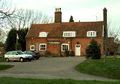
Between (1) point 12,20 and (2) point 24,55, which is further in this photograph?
(2) point 24,55

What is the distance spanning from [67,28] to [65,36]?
98.8 inches

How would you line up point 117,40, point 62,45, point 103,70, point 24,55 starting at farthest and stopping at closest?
point 62,45 < point 117,40 < point 24,55 < point 103,70

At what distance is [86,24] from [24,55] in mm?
23117

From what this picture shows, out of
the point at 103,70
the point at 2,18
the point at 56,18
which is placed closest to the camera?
the point at 103,70

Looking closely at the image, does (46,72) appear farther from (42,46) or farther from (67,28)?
(67,28)

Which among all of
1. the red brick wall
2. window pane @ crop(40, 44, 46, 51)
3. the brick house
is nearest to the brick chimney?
the brick house

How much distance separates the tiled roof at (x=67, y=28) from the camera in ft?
243

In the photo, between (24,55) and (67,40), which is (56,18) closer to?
(67,40)

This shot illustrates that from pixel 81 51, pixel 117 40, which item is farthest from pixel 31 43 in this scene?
pixel 117 40

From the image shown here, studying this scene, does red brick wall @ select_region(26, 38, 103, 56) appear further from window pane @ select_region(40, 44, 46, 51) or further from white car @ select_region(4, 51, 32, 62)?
white car @ select_region(4, 51, 32, 62)

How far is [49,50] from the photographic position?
75.1 metres

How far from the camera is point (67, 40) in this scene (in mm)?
75000

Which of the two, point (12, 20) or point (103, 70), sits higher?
point (12, 20)

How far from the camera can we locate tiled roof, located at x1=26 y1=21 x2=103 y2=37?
243 ft
